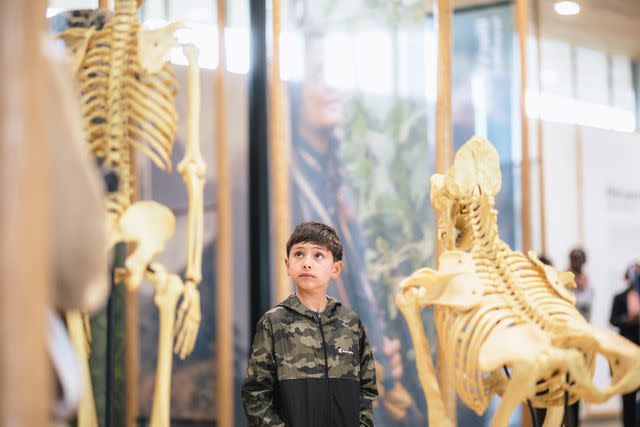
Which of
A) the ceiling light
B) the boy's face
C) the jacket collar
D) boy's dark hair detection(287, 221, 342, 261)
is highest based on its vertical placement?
the ceiling light

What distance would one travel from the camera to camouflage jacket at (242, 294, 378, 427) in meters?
2.61

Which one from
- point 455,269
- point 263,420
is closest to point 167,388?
point 263,420

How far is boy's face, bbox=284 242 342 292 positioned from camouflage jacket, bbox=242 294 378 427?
2.8 inches

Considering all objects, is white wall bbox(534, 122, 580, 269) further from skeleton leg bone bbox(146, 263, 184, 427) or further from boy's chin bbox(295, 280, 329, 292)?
boy's chin bbox(295, 280, 329, 292)

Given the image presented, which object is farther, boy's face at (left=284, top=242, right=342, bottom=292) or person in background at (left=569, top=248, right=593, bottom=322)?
person in background at (left=569, top=248, right=593, bottom=322)

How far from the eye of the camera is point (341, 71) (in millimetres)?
5391

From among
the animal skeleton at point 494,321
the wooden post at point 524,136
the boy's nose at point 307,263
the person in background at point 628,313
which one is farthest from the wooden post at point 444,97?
the boy's nose at point 307,263

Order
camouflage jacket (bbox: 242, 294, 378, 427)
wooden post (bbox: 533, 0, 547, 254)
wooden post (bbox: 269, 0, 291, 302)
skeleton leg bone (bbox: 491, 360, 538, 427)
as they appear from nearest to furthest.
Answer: camouflage jacket (bbox: 242, 294, 378, 427) → skeleton leg bone (bbox: 491, 360, 538, 427) → wooden post (bbox: 269, 0, 291, 302) → wooden post (bbox: 533, 0, 547, 254)

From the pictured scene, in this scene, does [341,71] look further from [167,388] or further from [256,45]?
[167,388]

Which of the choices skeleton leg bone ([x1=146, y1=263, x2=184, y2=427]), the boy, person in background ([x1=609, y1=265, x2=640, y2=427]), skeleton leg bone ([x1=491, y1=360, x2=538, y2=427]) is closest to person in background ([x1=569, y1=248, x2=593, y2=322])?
person in background ([x1=609, y1=265, x2=640, y2=427])

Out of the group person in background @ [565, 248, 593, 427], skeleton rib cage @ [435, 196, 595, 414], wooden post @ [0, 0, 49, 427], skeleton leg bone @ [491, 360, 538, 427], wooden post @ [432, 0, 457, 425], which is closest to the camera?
wooden post @ [0, 0, 49, 427]

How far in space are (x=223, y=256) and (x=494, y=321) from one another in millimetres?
2540

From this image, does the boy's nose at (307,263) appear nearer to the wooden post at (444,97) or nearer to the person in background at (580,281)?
the person in background at (580,281)

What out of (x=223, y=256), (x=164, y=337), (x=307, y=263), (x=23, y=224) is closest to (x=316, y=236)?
(x=307, y=263)
